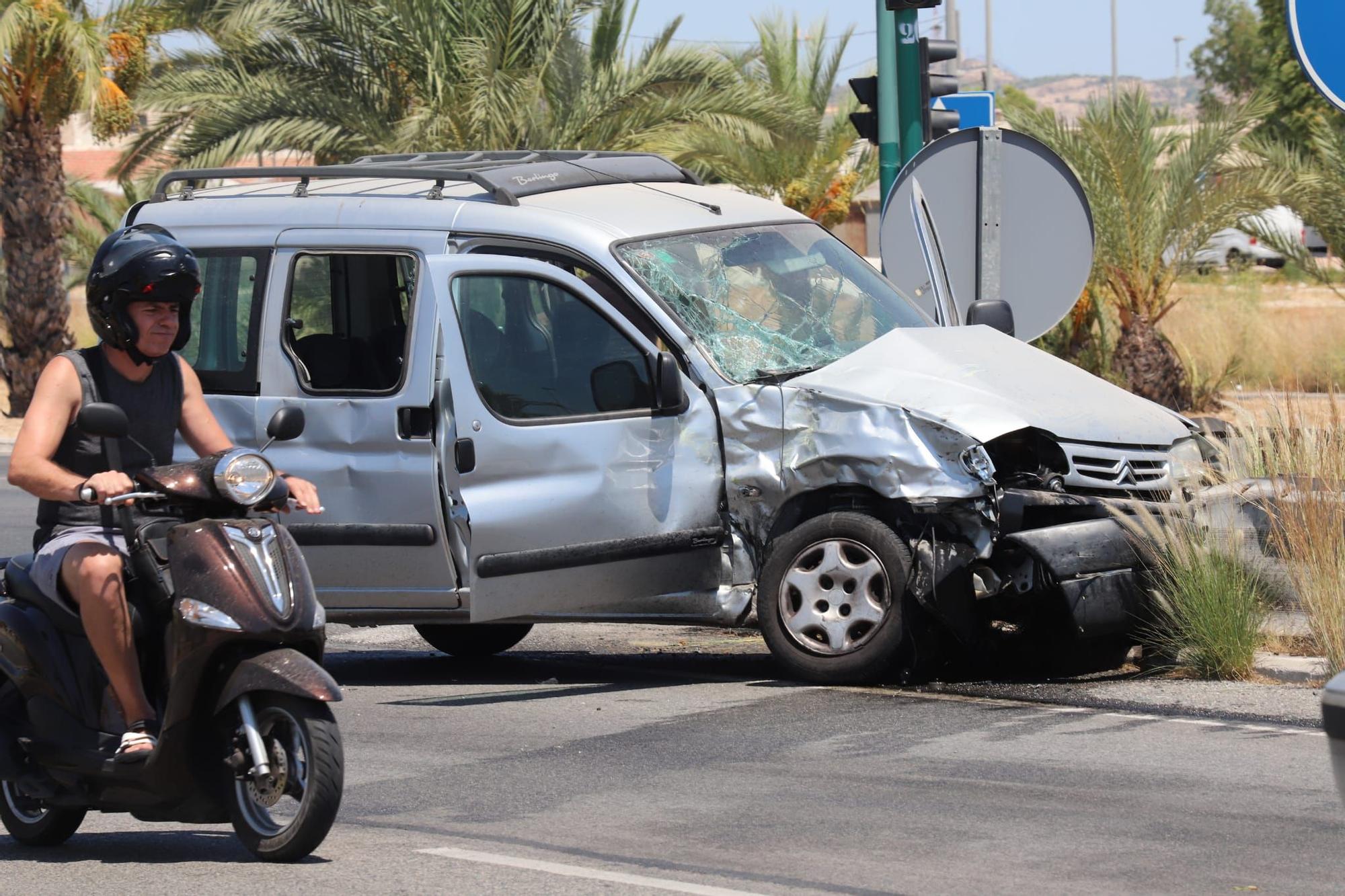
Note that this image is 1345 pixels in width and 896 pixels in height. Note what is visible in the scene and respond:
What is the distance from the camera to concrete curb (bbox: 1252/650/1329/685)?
7684 mm

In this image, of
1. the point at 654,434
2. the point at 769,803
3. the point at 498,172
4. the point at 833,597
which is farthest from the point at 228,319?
the point at 769,803

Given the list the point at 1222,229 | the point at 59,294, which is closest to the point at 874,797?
the point at 1222,229

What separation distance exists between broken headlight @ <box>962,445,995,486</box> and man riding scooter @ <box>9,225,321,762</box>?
3.11m

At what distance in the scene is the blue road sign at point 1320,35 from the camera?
18.9 ft

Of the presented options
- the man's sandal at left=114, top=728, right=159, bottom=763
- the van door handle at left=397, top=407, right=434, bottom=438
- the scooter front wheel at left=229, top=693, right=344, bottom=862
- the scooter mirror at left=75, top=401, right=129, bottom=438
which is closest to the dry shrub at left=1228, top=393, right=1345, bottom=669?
the van door handle at left=397, top=407, right=434, bottom=438

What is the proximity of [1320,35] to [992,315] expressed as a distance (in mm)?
3470

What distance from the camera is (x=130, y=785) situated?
521 centimetres

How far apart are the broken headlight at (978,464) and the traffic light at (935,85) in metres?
4.15

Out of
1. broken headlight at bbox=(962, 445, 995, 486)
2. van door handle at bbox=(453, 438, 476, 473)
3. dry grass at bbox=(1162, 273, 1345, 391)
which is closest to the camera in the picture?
broken headlight at bbox=(962, 445, 995, 486)

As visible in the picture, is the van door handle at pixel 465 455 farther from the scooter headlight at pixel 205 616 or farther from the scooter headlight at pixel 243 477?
the scooter headlight at pixel 205 616

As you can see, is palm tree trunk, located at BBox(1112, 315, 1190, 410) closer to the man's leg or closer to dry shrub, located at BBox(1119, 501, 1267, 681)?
dry shrub, located at BBox(1119, 501, 1267, 681)

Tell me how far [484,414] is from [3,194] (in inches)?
737

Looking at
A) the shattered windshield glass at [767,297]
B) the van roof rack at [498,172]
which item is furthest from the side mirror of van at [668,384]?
the van roof rack at [498,172]

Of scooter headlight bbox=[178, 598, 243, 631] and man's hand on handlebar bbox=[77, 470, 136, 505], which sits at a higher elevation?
man's hand on handlebar bbox=[77, 470, 136, 505]
